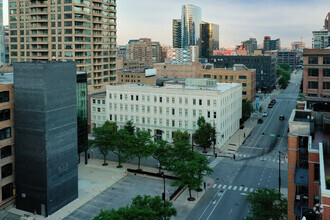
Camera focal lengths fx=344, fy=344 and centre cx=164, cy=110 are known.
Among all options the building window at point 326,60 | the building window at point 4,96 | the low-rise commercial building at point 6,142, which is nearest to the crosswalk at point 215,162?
the building window at point 326,60

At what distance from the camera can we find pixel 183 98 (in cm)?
8894

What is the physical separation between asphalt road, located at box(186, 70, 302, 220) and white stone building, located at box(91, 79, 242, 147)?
8.95 meters

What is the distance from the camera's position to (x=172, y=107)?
90.5 metres

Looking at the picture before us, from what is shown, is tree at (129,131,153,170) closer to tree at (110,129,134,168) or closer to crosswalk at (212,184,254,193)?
tree at (110,129,134,168)

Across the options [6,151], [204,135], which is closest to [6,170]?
[6,151]

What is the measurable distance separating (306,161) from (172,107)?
5586cm

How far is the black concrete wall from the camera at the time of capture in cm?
5044

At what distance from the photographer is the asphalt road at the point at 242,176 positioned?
5212 centimetres

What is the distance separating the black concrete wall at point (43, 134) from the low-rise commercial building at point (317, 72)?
188ft

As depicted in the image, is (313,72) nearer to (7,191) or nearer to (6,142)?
(6,142)

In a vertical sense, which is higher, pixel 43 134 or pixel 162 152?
pixel 43 134

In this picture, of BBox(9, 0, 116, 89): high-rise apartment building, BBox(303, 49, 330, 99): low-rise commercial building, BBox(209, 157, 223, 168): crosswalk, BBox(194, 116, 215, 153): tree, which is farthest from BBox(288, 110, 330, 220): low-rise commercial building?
BBox(9, 0, 116, 89): high-rise apartment building

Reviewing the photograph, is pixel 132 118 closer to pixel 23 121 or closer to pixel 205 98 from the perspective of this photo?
pixel 205 98

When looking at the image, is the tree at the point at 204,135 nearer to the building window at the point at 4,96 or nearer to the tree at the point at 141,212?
the tree at the point at 141,212
